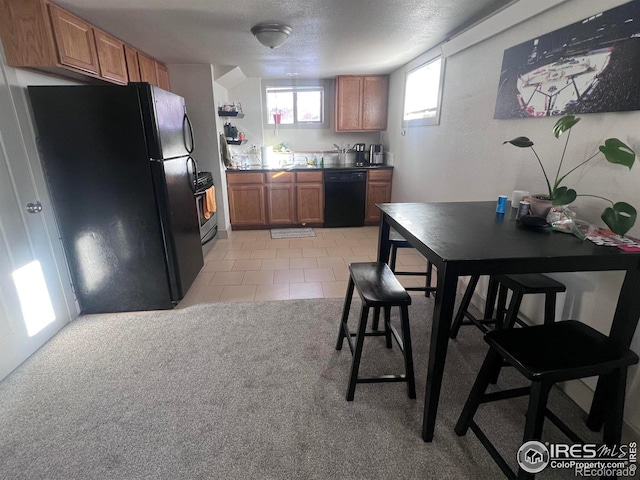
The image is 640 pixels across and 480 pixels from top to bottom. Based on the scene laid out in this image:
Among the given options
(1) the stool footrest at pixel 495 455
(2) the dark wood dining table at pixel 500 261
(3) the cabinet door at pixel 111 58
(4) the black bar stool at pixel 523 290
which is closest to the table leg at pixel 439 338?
(2) the dark wood dining table at pixel 500 261

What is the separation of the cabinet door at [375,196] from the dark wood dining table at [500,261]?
3273mm

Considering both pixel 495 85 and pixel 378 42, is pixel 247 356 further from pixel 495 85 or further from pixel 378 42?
pixel 378 42

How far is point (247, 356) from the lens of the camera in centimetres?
203

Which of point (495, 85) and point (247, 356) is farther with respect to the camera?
point (495, 85)

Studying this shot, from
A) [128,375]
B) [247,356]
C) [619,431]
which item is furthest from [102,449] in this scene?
[619,431]

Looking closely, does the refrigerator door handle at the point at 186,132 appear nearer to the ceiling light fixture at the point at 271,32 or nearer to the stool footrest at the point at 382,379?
the ceiling light fixture at the point at 271,32

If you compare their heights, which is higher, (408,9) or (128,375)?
(408,9)

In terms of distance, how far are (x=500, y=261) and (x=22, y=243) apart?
2678 millimetres

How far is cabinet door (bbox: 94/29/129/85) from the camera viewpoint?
2.47 meters

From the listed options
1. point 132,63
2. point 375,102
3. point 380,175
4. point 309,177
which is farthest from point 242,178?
point 375,102

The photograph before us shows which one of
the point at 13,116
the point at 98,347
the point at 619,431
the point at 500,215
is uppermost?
the point at 13,116

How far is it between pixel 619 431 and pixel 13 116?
11.4 feet

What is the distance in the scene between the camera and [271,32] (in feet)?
8.18

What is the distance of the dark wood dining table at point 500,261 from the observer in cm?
120
